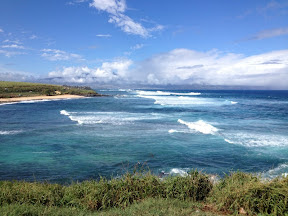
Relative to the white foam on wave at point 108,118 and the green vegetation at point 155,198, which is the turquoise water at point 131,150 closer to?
the green vegetation at point 155,198

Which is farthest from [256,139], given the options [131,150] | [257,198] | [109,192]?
[109,192]

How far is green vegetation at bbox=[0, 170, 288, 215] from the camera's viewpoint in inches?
276

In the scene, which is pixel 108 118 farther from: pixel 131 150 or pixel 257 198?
pixel 257 198

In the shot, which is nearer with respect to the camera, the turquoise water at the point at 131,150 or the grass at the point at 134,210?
the grass at the point at 134,210

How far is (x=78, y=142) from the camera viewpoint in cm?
2088

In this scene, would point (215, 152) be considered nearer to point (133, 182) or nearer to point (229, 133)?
point (229, 133)

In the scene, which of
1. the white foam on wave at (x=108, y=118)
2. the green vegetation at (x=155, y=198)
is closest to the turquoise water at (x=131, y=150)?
the green vegetation at (x=155, y=198)

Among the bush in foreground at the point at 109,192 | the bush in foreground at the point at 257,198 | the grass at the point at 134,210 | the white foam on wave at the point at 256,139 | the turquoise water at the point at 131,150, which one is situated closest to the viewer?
the grass at the point at 134,210

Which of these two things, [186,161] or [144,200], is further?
[186,161]

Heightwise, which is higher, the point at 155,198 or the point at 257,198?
the point at 257,198

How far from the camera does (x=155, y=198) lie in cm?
805

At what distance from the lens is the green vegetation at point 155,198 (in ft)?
23.0

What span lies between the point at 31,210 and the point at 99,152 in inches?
443

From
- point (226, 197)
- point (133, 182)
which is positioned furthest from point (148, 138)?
point (226, 197)
